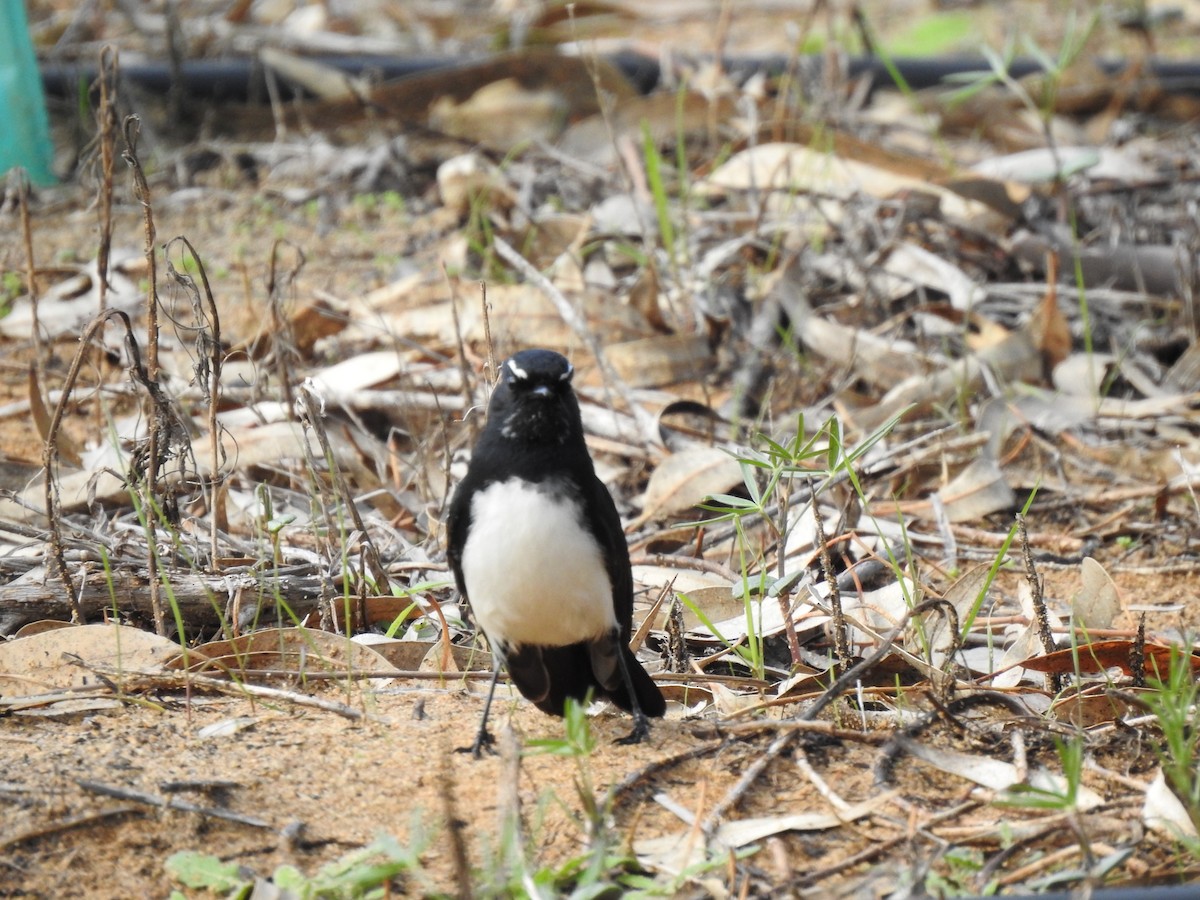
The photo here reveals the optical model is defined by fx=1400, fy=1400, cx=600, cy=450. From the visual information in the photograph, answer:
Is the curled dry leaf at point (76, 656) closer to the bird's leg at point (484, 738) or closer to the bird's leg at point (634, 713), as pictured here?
the bird's leg at point (484, 738)

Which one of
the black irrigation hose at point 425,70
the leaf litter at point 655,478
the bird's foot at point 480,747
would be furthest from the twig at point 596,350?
the black irrigation hose at point 425,70

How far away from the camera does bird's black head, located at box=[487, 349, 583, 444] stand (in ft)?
10.8

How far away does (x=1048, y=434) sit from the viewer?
538 cm

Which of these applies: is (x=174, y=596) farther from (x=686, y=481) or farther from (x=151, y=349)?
(x=686, y=481)

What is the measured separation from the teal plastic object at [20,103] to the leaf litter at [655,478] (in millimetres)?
317

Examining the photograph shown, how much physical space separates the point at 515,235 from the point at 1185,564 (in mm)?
3334

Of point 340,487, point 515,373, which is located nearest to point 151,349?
point 340,487

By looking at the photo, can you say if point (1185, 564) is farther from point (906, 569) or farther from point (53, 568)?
point (53, 568)

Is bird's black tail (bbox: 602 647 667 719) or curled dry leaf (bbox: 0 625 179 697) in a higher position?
curled dry leaf (bbox: 0 625 179 697)

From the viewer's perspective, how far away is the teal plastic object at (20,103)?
22.4 ft

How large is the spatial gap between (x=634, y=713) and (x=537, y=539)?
49cm

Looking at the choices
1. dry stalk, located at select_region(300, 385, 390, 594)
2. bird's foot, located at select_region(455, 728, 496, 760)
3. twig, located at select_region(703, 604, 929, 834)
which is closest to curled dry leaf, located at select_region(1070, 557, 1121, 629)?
twig, located at select_region(703, 604, 929, 834)

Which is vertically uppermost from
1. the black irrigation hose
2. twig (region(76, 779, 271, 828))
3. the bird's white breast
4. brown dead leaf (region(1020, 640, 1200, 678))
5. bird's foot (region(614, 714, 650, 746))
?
the black irrigation hose

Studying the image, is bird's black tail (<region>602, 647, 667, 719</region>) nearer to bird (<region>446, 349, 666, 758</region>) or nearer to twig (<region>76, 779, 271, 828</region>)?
bird (<region>446, 349, 666, 758</region>)
